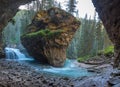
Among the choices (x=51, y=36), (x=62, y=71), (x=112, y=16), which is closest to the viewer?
(x=112, y=16)

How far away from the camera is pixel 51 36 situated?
31781 mm

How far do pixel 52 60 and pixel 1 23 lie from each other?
16602 mm

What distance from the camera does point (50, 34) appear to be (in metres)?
32.0

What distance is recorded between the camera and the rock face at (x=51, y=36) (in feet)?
105

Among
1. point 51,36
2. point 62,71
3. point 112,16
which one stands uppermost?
point 51,36

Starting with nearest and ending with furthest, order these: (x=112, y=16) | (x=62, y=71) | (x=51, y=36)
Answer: (x=112, y=16), (x=62, y=71), (x=51, y=36)

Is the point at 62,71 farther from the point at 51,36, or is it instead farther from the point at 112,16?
the point at 112,16

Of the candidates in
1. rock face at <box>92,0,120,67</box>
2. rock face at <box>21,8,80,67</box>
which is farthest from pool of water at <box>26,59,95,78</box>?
rock face at <box>92,0,120,67</box>

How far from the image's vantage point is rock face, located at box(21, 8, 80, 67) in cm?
3203

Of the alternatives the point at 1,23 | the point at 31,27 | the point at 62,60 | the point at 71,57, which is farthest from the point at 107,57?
the point at 1,23

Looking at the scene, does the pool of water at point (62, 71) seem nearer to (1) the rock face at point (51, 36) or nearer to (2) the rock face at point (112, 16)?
(1) the rock face at point (51, 36)

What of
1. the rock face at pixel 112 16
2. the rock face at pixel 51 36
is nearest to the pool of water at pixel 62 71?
the rock face at pixel 51 36

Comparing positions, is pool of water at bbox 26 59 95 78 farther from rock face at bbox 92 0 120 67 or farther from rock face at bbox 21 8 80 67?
rock face at bbox 92 0 120 67

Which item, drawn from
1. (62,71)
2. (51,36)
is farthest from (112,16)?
(51,36)
